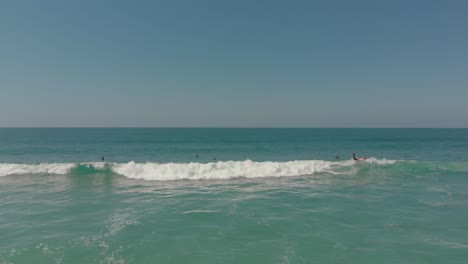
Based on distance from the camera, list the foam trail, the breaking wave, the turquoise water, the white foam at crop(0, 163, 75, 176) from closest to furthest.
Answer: the turquoise water → the foam trail → the breaking wave → the white foam at crop(0, 163, 75, 176)

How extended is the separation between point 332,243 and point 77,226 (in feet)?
40.3

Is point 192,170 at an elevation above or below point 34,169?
above

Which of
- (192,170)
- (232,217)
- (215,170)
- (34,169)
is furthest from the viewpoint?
(34,169)

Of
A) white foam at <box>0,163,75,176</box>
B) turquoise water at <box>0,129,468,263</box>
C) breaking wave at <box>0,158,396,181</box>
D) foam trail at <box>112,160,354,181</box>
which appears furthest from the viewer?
white foam at <box>0,163,75,176</box>

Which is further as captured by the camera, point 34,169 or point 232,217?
point 34,169

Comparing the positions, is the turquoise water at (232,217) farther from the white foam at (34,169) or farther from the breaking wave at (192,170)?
the white foam at (34,169)

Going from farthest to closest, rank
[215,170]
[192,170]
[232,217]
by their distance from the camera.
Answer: [215,170] → [192,170] → [232,217]

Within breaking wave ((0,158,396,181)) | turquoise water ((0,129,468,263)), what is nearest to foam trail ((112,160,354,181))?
breaking wave ((0,158,396,181))

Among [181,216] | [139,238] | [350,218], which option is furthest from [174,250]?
[350,218]

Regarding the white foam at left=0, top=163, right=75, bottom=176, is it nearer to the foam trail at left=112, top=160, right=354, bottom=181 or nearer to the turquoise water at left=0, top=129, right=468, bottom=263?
the turquoise water at left=0, top=129, right=468, bottom=263

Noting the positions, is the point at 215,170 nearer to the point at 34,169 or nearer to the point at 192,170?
the point at 192,170

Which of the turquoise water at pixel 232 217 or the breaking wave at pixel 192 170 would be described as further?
the breaking wave at pixel 192 170

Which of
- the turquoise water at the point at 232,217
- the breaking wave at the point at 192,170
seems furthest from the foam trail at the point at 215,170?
the turquoise water at the point at 232,217

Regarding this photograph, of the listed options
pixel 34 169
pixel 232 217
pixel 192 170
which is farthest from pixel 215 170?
pixel 34 169
